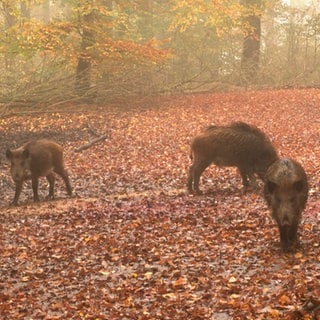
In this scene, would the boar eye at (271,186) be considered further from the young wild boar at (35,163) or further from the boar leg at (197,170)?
the young wild boar at (35,163)

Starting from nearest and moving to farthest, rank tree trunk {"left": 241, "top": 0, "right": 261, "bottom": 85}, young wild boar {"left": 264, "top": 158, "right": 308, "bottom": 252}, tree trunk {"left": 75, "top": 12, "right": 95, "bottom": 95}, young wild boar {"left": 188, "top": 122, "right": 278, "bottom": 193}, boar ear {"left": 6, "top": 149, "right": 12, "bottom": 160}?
young wild boar {"left": 264, "top": 158, "right": 308, "bottom": 252}, young wild boar {"left": 188, "top": 122, "right": 278, "bottom": 193}, boar ear {"left": 6, "top": 149, "right": 12, "bottom": 160}, tree trunk {"left": 75, "top": 12, "right": 95, "bottom": 95}, tree trunk {"left": 241, "top": 0, "right": 261, "bottom": 85}

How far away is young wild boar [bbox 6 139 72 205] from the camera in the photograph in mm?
12477

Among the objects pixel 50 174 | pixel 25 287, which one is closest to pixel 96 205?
pixel 50 174

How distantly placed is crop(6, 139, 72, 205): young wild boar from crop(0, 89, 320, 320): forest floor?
53 cm

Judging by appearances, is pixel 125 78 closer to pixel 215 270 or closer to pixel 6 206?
pixel 6 206

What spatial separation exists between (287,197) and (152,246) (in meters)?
2.32

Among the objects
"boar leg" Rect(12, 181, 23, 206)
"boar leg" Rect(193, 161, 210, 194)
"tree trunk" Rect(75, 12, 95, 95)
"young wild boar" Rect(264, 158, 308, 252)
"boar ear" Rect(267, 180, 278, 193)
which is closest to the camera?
"young wild boar" Rect(264, 158, 308, 252)

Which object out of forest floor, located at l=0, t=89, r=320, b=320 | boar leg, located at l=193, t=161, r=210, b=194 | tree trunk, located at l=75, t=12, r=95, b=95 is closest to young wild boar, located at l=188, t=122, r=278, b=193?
boar leg, located at l=193, t=161, r=210, b=194

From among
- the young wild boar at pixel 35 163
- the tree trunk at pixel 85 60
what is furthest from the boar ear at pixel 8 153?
the tree trunk at pixel 85 60

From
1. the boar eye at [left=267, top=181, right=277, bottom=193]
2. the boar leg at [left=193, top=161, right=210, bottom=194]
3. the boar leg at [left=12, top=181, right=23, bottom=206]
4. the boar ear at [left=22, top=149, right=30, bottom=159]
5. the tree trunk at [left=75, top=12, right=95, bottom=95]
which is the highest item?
the tree trunk at [left=75, top=12, right=95, bottom=95]

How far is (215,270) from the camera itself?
755cm

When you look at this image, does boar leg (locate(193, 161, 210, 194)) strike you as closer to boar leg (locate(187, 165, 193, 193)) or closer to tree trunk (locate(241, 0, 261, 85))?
boar leg (locate(187, 165, 193, 193))

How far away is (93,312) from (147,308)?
24.3 inches

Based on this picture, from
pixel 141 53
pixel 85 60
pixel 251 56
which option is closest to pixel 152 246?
pixel 141 53
